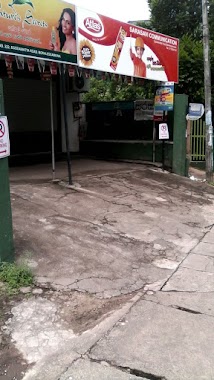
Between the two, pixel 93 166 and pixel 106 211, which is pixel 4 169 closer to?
pixel 106 211

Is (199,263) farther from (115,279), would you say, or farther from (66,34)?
(66,34)

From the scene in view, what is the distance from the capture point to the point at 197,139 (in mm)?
15102

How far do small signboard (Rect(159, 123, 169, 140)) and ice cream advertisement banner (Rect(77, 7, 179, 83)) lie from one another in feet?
4.07

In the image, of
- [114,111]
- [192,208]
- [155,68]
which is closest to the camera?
[192,208]

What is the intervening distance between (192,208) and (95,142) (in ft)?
20.0

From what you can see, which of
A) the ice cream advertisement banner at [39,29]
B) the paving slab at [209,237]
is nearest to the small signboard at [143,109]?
the ice cream advertisement banner at [39,29]

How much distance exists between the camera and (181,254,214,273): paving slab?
516 cm

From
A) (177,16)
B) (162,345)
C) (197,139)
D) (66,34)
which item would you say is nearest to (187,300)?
(162,345)

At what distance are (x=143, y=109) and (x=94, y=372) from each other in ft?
33.1

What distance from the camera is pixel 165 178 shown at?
414 inches

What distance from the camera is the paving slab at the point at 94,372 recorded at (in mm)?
2844

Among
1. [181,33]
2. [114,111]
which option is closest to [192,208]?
[114,111]

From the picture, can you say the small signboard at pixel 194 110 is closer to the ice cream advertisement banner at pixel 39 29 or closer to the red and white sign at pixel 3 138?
the ice cream advertisement banner at pixel 39 29

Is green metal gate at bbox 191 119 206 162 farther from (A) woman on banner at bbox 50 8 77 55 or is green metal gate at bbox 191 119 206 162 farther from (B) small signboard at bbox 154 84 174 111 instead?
(A) woman on banner at bbox 50 8 77 55
